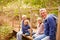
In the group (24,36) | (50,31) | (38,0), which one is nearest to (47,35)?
(50,31)

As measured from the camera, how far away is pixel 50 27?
3.92m

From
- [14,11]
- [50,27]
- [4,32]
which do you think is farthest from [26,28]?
[14,11]

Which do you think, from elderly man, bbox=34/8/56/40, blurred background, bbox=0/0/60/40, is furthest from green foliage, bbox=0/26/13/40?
elderly man, bbox=34/8/56/40

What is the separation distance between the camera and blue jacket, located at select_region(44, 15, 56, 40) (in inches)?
150

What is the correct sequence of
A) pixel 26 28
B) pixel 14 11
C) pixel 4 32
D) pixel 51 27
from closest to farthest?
pixel 51 27 → pixel 26 28 → pixel 4 32 → pixel 14 11

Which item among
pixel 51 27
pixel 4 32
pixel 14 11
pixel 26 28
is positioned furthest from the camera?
pixel 14 11

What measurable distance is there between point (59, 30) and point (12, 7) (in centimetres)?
836

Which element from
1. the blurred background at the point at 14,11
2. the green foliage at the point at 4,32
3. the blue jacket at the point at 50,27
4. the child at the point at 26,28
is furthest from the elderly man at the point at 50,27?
the green foliage at the point at 4,32

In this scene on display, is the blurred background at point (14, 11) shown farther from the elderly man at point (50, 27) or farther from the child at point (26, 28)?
the elderly man at point (50, 27)

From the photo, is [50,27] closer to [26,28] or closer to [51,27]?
[51,27]

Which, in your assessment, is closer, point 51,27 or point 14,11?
point 51,27

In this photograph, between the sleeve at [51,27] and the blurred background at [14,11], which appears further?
the blurred background at [14,11]

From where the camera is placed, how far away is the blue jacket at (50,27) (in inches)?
150

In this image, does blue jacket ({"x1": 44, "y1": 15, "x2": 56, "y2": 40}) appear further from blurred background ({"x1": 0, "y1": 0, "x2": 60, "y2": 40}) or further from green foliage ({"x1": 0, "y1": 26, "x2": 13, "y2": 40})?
green foliage ({"x1": 0, "y1": 26, "x2": 13, "y2": 40})
